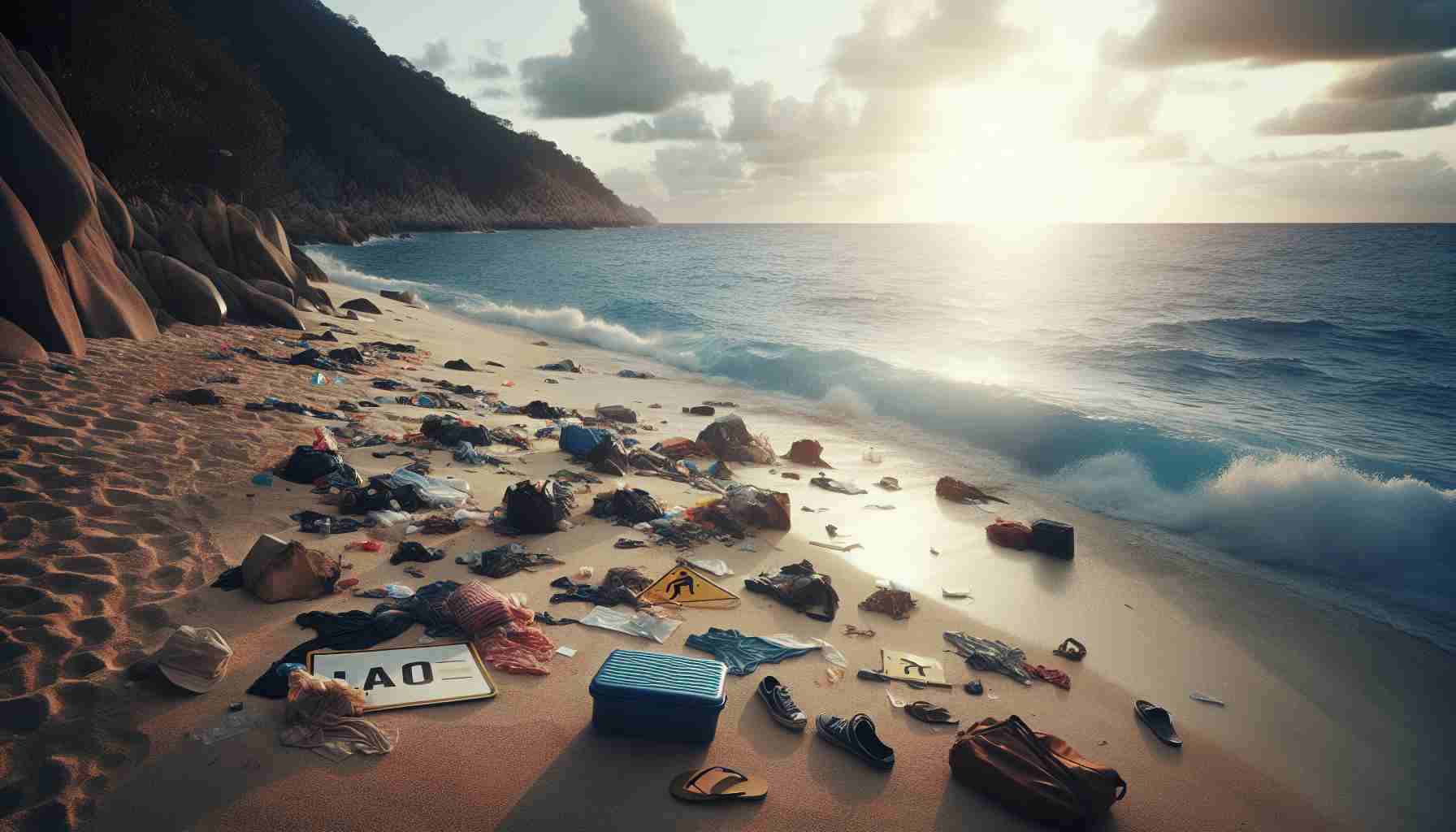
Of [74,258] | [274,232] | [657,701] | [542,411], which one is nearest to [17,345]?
[74,258]

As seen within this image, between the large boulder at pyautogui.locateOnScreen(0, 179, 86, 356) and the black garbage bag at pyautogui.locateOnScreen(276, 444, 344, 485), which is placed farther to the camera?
the large boulder at pyautogui.locateOnScreen(0, 179, 86, 356)

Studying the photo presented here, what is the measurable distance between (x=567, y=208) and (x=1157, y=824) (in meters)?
160

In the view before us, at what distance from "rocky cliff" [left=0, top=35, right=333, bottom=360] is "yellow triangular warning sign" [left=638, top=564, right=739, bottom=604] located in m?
9.06

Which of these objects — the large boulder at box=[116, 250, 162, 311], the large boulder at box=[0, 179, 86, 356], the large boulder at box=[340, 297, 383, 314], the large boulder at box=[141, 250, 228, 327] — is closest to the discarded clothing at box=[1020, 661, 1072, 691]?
the large boulder at box=[0, 179, 86, 356]

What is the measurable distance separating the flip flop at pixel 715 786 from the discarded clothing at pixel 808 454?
26.0 ft

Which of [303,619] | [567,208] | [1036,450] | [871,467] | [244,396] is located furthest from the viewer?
[567,208]

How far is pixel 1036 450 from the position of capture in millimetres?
14320

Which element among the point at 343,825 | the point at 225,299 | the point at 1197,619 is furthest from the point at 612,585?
the point at 225,299

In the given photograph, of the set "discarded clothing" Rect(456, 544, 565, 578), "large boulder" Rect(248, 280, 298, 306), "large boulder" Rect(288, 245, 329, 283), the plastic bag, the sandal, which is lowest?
the sandal

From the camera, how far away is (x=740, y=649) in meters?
5.86

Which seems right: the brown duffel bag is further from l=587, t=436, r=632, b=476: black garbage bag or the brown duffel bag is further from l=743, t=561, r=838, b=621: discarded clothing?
l=587, t=436, r=632, b=476: black garbage bag

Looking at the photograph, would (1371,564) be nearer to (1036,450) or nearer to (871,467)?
(1036,450)

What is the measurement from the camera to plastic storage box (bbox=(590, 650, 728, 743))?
439cm

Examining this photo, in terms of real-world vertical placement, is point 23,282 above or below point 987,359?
above
